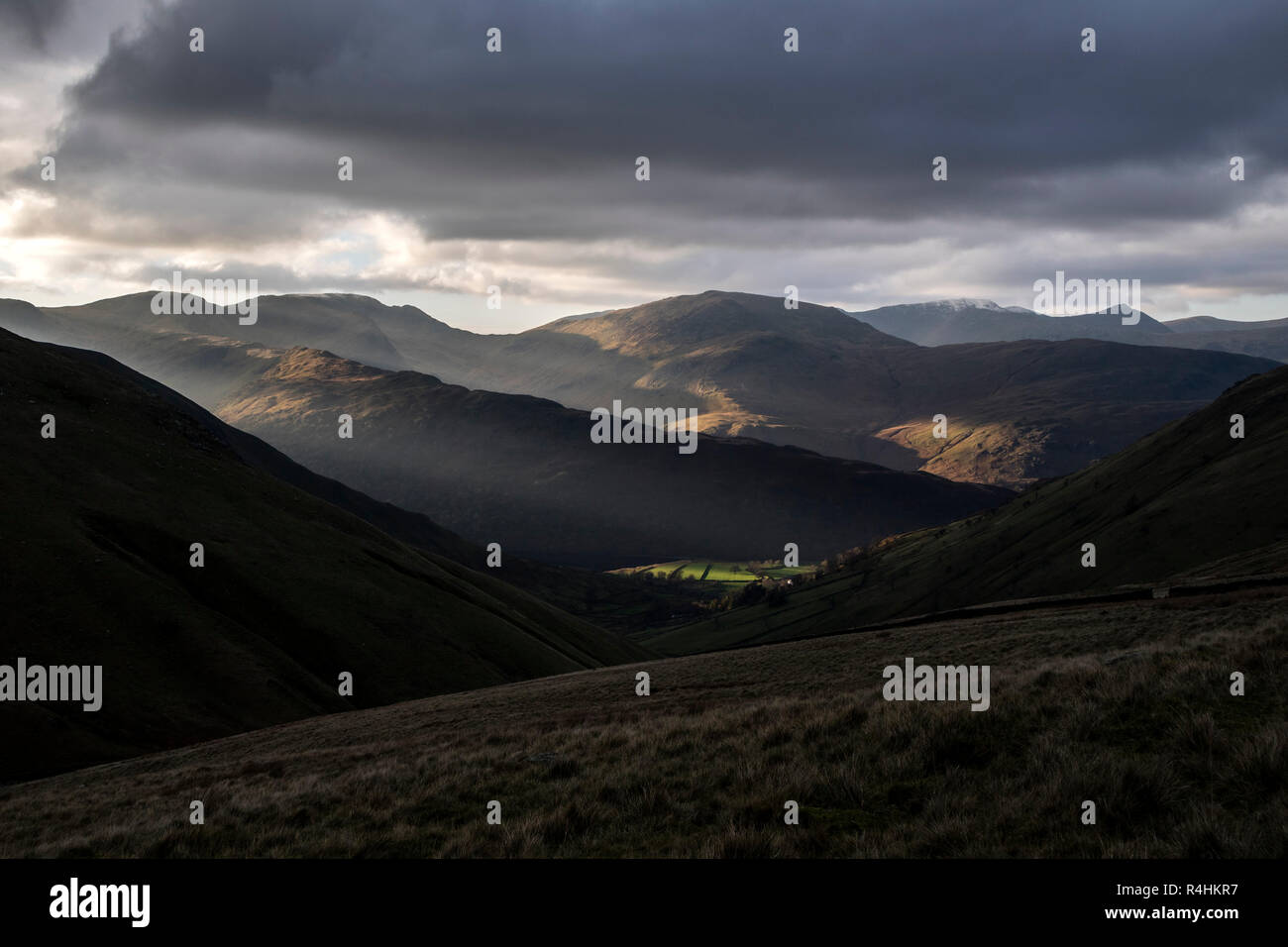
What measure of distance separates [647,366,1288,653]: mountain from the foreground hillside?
72307mm

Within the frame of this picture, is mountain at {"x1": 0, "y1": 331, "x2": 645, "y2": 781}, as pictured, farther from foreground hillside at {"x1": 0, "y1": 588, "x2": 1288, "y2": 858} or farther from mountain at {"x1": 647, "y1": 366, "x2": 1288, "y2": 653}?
mountain at {"x1": 647, "y1": 366, "x2": 1288, "y2": 653}

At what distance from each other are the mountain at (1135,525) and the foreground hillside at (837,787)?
72307 millimetres

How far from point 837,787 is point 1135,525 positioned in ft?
471

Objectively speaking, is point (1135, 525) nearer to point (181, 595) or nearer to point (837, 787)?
point (181, 595)

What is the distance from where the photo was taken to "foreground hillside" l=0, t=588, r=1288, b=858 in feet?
33.7

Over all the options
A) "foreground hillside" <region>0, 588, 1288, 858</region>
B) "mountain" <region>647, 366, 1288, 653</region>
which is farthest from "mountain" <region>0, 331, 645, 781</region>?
"mountain" <region>647, 366, 1288, 653</region>

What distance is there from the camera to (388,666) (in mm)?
75312

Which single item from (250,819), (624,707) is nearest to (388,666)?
(624,707)

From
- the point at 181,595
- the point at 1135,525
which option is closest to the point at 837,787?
the point at 181,595

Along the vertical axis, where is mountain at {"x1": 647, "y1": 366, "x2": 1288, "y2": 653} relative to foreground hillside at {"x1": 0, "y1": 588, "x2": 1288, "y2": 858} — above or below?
above

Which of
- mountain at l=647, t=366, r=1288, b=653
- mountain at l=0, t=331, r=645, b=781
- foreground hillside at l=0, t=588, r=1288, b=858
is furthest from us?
mountain at l=647, t=366, r=1288, b=653

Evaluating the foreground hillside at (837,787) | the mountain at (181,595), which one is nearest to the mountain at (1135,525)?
the foreground hillside at (837,787)

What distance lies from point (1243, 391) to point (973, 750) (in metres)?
216

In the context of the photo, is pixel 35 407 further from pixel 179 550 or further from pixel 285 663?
pixel 285 663
